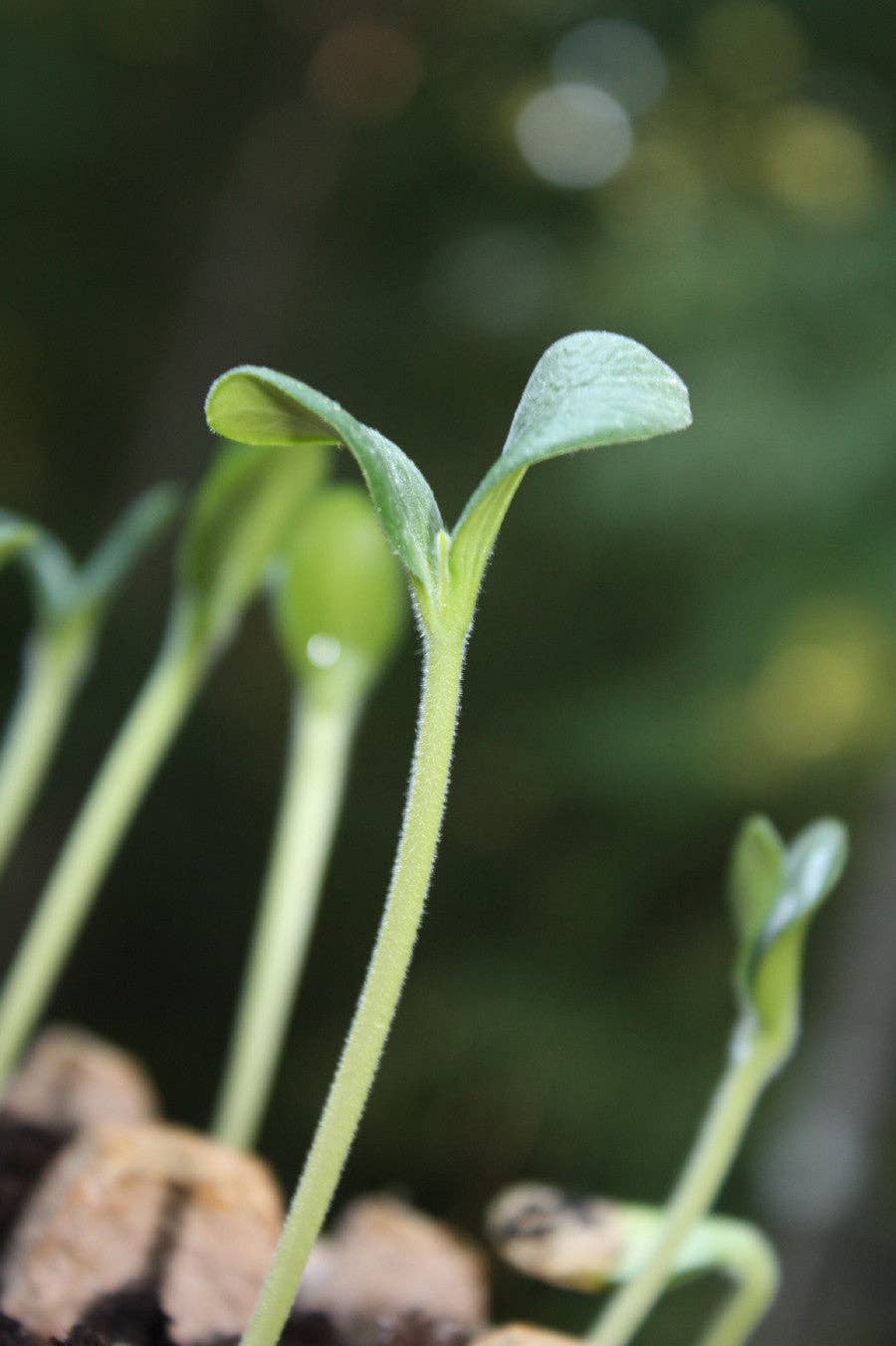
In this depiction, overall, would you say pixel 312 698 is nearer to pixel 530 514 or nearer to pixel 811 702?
pixel 811 702

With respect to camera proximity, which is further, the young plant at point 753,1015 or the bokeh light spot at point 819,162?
the bokeh light spot at point 819,162

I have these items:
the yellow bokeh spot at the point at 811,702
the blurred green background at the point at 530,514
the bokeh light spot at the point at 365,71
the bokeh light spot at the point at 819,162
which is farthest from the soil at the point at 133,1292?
the bokeh light spot at the point at 365,71

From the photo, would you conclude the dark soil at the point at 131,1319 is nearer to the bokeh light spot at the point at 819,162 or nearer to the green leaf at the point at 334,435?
the green leaf at the point at 334,435

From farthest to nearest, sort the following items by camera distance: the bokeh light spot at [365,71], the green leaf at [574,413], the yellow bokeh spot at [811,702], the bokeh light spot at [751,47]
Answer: the bokeh light spot at [365,71]
the bokeh light spot at [751,47]
the yellow bokeh spot at [811,702]
the green leaf at [574,413]

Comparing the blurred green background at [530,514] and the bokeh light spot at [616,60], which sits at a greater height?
the bokeh light spot at [616,60]

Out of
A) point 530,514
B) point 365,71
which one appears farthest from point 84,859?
point 365,71

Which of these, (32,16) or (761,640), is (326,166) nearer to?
(32,16)

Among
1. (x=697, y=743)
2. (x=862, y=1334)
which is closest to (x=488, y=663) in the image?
(x=697, y=743)
